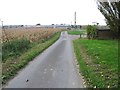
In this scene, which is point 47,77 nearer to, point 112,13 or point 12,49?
point 12,49

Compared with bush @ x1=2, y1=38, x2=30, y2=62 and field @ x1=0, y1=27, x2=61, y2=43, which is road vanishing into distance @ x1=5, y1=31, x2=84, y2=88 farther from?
field @ x1=0, y1=27, x2=61, y2=43

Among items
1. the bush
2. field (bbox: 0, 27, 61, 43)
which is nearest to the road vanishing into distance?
the bush

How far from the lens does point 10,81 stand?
36.7 feet

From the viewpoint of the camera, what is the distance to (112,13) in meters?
33.3

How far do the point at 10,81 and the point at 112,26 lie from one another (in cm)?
2354

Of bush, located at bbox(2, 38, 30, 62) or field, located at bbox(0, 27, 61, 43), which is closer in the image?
bush, located at bbox(2, 38, 30, 62)

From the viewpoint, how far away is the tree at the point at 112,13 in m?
32.4

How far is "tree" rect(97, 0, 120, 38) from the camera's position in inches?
1276

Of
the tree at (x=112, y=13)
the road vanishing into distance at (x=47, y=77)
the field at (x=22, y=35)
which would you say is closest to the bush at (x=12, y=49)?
the field at (x=22, y=35)

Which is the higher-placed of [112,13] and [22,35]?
[112,13]

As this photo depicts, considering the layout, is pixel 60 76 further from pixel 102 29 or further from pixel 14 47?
pixel 102 29

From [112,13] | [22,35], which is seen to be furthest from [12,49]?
[22,35]

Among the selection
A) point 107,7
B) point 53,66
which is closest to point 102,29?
point 107,7

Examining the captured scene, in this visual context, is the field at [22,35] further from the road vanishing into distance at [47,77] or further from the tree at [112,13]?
the road vanishing into distance at [47,77]
